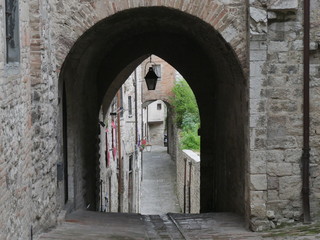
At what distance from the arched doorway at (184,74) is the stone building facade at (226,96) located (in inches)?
1.9

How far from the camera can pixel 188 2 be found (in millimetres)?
7145

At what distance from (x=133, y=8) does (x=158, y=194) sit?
16.3 metres

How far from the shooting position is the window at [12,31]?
17.7 ft

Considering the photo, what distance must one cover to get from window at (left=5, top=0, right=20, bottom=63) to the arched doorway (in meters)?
1.59

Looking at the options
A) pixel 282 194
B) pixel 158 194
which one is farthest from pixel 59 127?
pixel 158 194

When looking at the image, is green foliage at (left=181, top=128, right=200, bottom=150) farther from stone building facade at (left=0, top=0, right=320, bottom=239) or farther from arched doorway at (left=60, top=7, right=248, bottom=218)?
stone building facade at (left=0, top=0, right=320, bottom=239)

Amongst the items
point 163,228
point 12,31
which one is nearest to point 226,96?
point 163,228

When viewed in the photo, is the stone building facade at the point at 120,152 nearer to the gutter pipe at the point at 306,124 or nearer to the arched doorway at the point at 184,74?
the arched doorway at the point at 184,74

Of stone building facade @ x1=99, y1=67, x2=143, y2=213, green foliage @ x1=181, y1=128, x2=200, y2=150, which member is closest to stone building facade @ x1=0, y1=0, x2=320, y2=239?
stone building facade @ x1=99, y1=67, x2=143, y2=213

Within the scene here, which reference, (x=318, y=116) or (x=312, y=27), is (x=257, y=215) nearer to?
(x=318, y=116)

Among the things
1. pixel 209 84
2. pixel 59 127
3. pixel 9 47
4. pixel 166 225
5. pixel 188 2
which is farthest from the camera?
pixel 209 84

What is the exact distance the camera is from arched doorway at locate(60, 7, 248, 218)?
322 inches

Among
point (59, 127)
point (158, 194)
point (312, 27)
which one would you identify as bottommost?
point (158, 194)

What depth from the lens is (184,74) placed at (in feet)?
38.2
